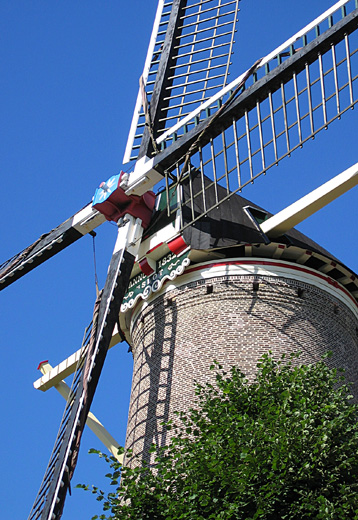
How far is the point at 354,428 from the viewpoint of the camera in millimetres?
10891

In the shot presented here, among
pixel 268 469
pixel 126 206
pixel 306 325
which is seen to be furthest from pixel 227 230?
pixel 268 469

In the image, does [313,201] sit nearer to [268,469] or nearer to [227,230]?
[227,230]

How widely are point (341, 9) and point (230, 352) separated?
5.44m

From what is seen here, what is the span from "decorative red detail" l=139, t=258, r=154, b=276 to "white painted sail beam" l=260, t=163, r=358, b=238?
2.17m

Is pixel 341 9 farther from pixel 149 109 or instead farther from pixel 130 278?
pixel 130 278

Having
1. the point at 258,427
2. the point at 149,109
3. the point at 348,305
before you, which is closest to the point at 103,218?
the point at 149,109

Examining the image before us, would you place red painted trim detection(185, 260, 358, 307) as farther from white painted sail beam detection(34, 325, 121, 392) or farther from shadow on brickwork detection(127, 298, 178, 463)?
white painted sail beam detection(34, 325, 121, 392)

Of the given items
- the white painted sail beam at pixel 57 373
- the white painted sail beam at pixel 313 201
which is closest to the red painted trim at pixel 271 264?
the white painted sail beam at pixel 313 201

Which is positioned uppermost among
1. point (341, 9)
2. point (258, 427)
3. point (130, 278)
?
point (130, 278)

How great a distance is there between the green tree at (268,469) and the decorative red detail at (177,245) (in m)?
4.07

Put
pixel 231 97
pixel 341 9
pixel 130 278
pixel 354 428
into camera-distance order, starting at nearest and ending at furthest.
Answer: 1. pixel 354 428
2. pixel 341 9
3. pixel 231 97
4. pixel 130 278

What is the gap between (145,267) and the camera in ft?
51.7

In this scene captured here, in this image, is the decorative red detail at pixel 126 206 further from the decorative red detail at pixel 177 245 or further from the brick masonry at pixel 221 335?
the brick masonry at pixel 221 335

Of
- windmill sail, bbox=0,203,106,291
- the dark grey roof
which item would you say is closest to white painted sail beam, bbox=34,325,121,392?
windmill sail, bbox=0,203,106,291
